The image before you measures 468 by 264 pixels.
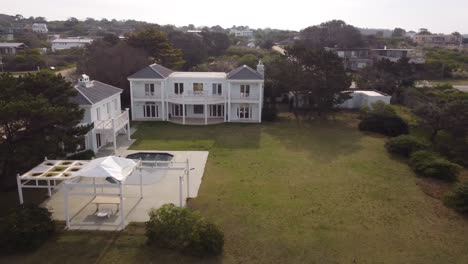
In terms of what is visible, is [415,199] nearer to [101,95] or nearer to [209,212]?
[209,212]

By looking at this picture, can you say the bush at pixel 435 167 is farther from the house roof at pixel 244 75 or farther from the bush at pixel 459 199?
the house roof at pixel 244 75

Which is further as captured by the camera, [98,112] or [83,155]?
[98,112]

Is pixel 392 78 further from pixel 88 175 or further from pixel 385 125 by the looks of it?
pixel 88 175

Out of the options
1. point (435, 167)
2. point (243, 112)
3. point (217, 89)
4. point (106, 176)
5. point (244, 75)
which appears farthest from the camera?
point (243, 112)

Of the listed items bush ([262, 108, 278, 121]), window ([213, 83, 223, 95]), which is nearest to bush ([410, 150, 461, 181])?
Result: bush ([262, 108, 278, 121])

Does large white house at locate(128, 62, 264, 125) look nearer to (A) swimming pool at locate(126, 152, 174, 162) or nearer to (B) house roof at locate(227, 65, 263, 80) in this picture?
(B) house roof at locate(227, 65, 263, 80)

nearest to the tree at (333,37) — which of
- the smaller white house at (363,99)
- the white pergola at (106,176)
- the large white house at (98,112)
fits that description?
the smaller white house at (363,99)

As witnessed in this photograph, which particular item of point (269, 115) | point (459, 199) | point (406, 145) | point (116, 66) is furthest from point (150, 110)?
point (459, 199)

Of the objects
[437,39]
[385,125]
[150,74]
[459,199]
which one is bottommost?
[459,199]
